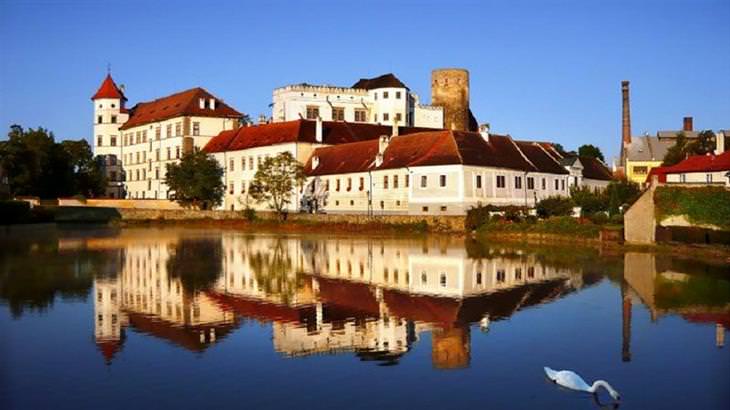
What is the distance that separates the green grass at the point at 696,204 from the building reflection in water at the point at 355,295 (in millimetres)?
4049

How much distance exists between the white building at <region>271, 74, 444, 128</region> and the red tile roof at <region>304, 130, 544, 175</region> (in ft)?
54.9

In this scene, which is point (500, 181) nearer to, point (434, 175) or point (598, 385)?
point (434, 175)

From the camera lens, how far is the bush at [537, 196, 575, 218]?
47.4 metres

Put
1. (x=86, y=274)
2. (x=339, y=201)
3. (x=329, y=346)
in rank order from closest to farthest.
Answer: (x=329, y=346), (x=86, y=274), (x=339, y=201)

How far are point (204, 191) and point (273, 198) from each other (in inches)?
466

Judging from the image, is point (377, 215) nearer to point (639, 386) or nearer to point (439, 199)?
point (439, 199)

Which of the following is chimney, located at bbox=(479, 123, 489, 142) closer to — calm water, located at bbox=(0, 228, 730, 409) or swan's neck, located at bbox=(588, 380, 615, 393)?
calm water, located at bbox=(0, 228, 730, 409)

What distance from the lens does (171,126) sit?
8444cm

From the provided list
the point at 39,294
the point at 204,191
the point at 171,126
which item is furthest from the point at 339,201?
the point at 39,294

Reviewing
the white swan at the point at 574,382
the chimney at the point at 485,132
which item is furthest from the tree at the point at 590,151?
the white swan at the point at 574,382

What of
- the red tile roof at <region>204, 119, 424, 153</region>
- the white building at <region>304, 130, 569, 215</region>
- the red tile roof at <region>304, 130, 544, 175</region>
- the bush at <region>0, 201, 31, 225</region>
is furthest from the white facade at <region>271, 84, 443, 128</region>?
the bush at <region>0, 201, 31, 225</region>

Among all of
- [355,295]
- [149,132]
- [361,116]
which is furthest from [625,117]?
[355,295]

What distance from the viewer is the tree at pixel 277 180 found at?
6025 centimetres

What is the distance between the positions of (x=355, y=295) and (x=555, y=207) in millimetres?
27803
